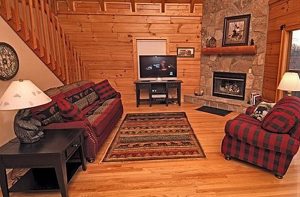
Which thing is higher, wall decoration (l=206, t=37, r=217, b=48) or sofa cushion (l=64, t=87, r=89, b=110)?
wall decoration (l=206, t=37, r=217, b=48)

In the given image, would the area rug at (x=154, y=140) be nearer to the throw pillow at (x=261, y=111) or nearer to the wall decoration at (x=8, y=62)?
the throw pillow at (x=261, y=111)

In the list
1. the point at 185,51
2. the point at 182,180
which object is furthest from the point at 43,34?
the point at 185,51

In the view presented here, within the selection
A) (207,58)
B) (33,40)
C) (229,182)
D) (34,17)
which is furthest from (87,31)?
(229,182)

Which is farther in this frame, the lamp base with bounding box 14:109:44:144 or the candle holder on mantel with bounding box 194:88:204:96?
the candle holder on mantel with bounding box 194:88:204:96

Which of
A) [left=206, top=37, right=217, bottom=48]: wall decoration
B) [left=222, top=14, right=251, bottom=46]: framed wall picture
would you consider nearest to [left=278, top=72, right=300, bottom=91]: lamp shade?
[left=222, top=14, right=251, bottom=46]: framed wall picture

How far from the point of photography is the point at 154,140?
11.1ft

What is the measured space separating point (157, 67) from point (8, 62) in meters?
3.60

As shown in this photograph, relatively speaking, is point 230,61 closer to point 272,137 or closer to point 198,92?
point 198,92

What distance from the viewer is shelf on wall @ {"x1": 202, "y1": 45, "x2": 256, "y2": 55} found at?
187 inches

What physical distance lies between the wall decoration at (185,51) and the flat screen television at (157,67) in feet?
1.08

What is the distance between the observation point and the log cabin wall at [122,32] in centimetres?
546

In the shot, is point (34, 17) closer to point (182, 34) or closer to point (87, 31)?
point (87, 31)

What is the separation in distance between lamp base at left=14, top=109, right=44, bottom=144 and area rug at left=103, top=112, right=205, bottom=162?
3.33ft

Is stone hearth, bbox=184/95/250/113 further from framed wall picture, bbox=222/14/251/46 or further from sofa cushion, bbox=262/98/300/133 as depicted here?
sofa cushion, bbox=262/98/300/133
